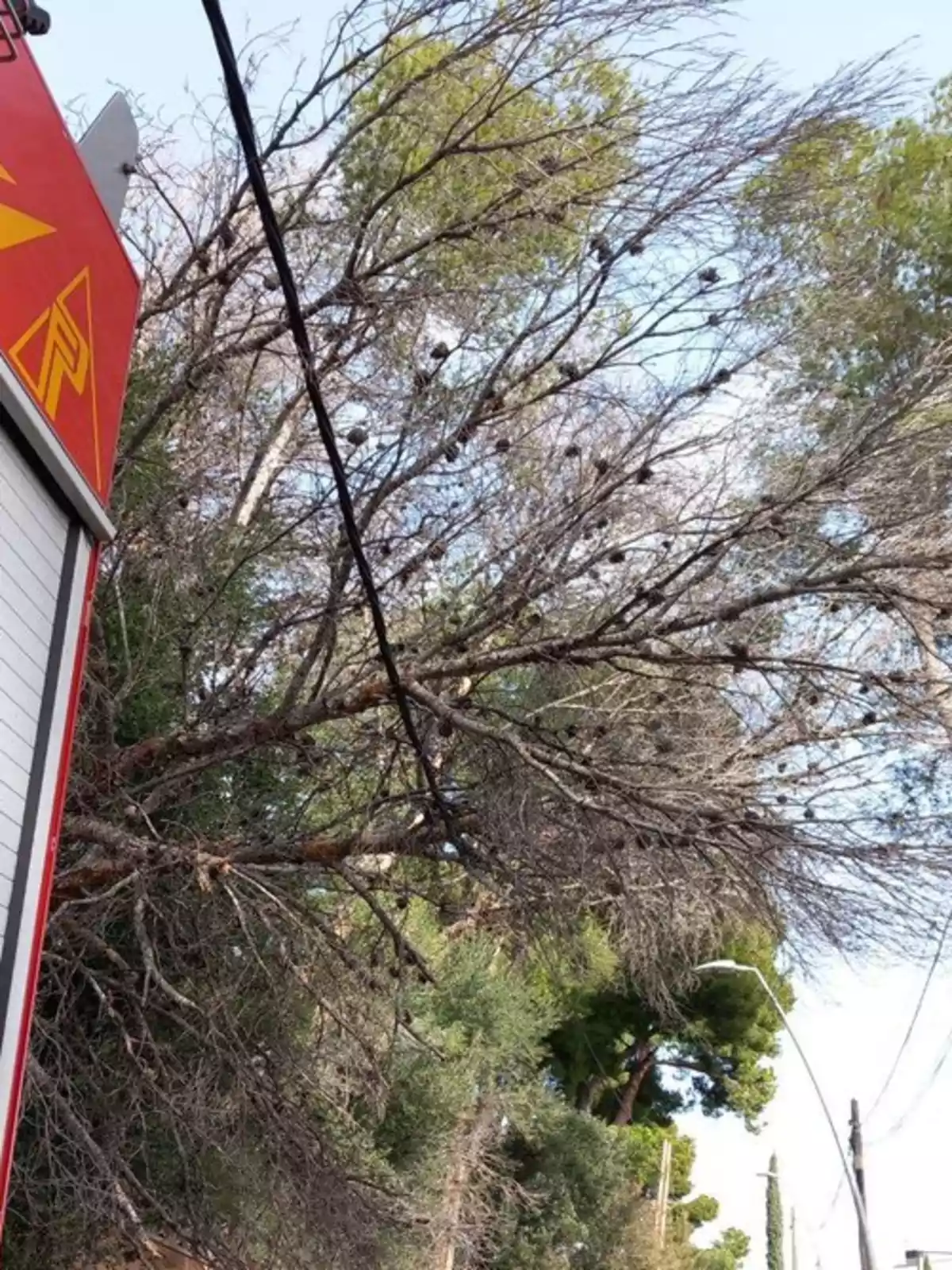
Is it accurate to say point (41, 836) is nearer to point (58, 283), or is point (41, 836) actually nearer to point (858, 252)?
point (58, 283)

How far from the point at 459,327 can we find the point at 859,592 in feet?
7.23

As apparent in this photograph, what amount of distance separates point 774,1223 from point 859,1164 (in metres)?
20.5

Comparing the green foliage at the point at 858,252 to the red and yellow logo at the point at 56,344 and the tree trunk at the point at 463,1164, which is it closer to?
the red and yellow logo at the point at 56,344

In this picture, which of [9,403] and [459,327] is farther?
[459,327]

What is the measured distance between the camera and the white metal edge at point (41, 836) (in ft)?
7.82

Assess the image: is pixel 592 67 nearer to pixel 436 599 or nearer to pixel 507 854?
pixel 436 599

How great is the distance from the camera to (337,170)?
6.62m

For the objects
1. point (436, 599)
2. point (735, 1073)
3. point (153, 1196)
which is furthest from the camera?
point (735, 1073)

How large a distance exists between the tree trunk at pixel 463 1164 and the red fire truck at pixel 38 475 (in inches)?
300

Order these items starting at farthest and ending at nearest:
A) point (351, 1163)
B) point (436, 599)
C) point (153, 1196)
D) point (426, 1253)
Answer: point (426, 1253) → point (351, 1163) → point (153, 1196) → point (436, 599)

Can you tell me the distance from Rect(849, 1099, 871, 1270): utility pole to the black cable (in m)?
8.09

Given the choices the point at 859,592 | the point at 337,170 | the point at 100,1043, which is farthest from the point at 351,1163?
the point at 337,170

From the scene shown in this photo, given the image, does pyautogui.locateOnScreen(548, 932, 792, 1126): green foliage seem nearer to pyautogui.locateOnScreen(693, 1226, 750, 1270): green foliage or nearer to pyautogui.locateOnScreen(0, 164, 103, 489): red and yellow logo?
pyautogui.locateOnScreen(693, 1226, 750, 1270): green foliage

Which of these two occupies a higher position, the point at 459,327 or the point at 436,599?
the point at 459,327
